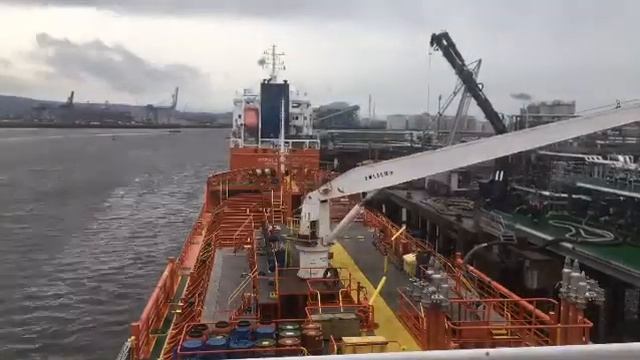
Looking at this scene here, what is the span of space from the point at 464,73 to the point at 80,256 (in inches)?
1263

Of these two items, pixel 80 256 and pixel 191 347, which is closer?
pixel 191 347

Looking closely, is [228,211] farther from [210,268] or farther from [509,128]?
[509,128]

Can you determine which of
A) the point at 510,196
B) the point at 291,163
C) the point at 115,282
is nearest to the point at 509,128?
the point at 510,196

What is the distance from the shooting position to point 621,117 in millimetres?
11969

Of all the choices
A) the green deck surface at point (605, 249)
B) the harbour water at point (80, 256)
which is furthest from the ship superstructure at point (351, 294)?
the green deck surface at point (605, 249)

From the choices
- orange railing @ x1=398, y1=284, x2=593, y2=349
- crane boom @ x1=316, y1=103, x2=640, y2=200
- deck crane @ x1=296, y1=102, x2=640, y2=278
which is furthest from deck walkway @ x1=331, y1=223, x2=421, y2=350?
crane boom @ x1=316, y1=103, x2=640, y2=200

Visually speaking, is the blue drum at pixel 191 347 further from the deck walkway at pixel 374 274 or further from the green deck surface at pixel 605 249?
the green deck surface at pixel 605 249

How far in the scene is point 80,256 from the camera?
29094mm

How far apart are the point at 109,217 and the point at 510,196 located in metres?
25.8

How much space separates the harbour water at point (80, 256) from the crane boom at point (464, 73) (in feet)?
76.2

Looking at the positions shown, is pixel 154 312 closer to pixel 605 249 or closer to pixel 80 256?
pixel 605 249

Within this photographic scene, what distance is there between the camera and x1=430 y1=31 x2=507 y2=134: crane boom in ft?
154

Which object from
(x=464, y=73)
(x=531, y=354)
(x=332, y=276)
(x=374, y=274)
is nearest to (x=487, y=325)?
(x=332, y=276)

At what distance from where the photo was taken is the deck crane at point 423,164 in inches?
472
